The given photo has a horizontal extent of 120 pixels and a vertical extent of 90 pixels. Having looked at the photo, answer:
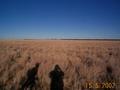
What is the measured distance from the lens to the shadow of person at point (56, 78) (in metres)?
6.32

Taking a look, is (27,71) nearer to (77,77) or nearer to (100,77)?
(77,77)

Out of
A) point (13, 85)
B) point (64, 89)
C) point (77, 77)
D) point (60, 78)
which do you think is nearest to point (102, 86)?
point (77, 77)

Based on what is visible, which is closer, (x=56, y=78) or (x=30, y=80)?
(x=30, y=80)

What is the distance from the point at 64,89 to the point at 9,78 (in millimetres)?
3044

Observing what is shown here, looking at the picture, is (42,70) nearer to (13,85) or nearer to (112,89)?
(13,85)

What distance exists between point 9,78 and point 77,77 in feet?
11.9

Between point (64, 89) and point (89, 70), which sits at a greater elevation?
point (89, 70)

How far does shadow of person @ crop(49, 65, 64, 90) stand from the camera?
6324mm

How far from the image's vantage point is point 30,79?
6.97 m

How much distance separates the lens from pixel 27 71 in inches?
310

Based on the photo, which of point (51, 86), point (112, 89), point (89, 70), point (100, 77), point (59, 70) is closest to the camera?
point (112, 89)

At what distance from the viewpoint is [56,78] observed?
708cm

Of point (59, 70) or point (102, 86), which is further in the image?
point (59, 70)

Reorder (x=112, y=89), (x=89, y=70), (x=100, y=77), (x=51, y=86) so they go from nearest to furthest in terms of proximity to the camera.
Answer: (x=112, y=89) → (x=51, y=86) → (x=100, y=77) → (x=89, y=70)
